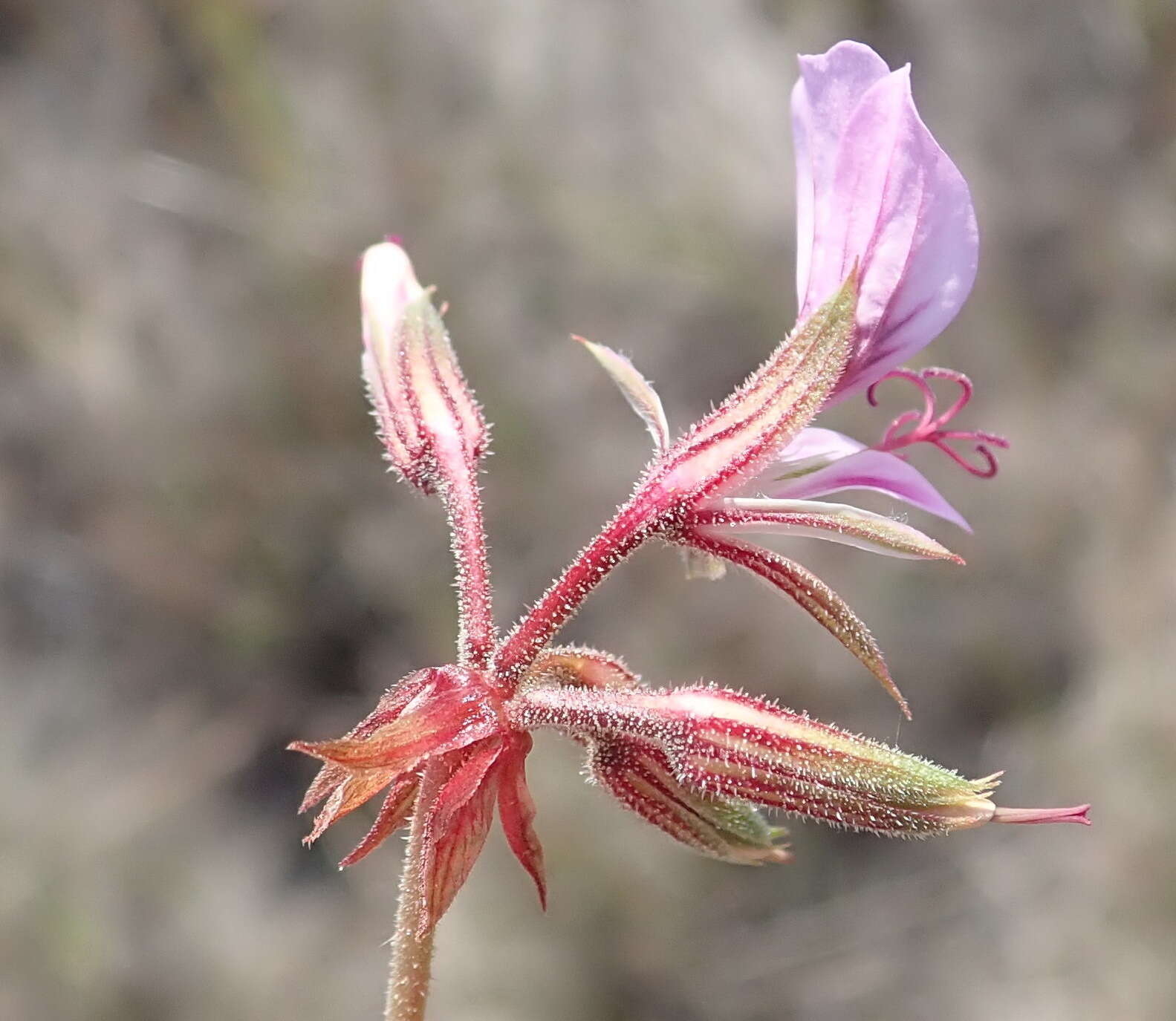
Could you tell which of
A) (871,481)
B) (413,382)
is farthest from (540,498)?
(871,481)

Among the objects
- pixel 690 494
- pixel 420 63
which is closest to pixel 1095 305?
pixel 420 63

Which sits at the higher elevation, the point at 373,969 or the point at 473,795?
the point at 473,795

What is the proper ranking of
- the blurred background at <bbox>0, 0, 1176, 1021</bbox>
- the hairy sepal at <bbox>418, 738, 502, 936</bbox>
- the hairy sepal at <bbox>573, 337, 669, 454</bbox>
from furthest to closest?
the blurred background at <bbox>0, 0, 1176, 1021</bbox>
the hairy sepal at <bbox>573, 337, 669, 454</bbox>
the hairy sepal at <bbox>418, 738, 502, 936</bbox>

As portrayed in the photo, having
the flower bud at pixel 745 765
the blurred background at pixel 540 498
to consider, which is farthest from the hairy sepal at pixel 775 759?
the blurred background at pixel 540 498

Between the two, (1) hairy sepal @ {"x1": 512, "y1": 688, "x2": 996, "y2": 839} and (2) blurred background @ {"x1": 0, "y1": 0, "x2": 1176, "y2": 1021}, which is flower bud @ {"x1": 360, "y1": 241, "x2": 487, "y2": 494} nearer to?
(1) hairy sepal @ {"x1": 512, "y1": 688, "x2": 996, "y2": 839}

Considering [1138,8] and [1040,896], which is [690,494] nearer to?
[1040,896]

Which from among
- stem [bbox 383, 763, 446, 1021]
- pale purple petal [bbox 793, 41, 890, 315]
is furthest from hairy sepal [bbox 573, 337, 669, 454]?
stem [bbox 383, 763, 446, 1021]
